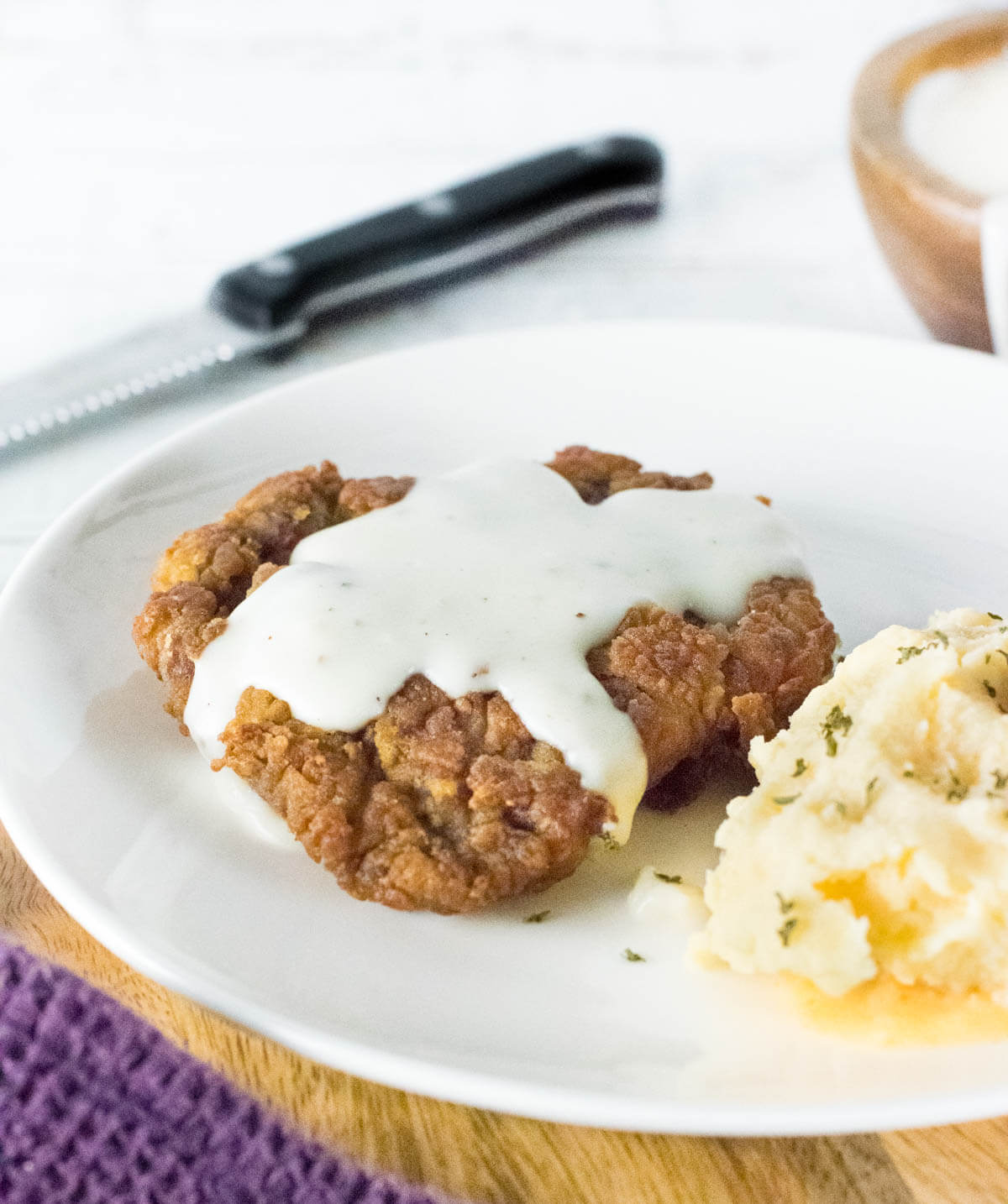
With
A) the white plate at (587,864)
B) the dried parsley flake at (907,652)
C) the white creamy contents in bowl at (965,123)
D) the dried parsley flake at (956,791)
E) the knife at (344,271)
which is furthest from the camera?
the knife at (344,271)

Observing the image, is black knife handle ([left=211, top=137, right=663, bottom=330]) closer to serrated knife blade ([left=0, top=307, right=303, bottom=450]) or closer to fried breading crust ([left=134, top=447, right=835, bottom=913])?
serrated knife blade ([left=0, top=307, right=303, bottom=450])

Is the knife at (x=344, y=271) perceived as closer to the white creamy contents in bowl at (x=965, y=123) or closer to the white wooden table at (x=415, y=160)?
the white wooden table at (x=415, y=160)

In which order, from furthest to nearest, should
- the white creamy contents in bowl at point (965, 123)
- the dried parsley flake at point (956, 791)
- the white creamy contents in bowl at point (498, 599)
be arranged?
the white creamy contents in bowl at point (965, 123) → the white creamy contents in bowl at point (498, 599) → the dried parsley flake at point (956, 791)

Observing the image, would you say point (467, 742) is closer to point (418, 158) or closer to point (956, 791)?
point (956, 791)

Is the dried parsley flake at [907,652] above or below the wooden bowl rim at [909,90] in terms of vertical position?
below

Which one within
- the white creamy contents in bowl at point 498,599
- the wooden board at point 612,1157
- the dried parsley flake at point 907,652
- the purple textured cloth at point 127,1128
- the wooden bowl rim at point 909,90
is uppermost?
the wooden bowl rim at point 909,90

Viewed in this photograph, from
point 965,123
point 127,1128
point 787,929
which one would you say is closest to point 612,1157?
point 787,929

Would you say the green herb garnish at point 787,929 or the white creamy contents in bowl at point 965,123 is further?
the white creamy contents in bowl at point 965,123

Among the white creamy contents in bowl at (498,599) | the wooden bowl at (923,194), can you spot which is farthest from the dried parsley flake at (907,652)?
the wooden bowl at (923,194)
